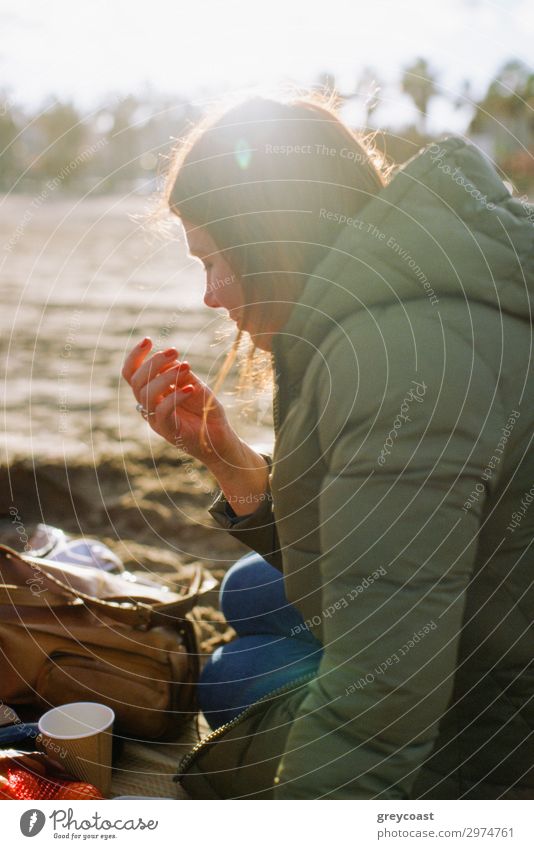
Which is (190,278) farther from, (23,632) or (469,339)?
(469,339)

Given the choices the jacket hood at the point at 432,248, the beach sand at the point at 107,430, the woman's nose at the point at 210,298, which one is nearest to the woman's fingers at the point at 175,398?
the woman's nose at the point at 210,298

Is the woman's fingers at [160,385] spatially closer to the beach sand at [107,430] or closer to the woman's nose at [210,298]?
the woman's nose at [210,298]

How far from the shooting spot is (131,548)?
310 centimetres

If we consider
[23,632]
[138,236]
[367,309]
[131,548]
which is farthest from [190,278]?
[367,309]

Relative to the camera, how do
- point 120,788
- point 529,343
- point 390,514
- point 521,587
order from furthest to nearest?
point 120,788 < point 521,587 < point 529,343 < point 390,514

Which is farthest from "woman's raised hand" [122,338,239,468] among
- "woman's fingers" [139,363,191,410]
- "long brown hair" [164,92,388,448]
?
"long brown hair" [164,92,388,448]

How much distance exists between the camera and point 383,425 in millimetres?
1119

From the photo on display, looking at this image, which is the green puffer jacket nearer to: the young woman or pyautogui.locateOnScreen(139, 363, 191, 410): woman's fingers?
the young woman

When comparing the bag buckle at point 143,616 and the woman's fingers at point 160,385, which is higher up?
the woman's fingers at point 160,385

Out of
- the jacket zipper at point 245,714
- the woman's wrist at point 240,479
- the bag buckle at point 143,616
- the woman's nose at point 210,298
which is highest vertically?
the woman's nose at point 210,298

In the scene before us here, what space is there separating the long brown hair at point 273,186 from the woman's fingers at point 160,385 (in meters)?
0.23

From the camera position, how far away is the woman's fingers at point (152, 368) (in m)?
1.62

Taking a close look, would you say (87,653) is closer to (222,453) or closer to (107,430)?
(222,453)
